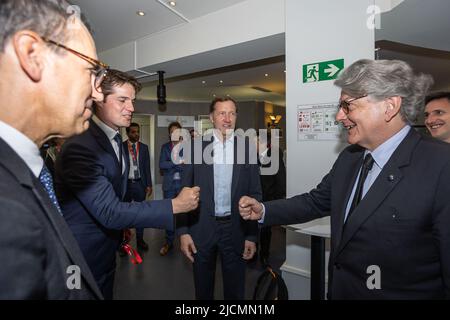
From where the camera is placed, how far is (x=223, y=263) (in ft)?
7.25

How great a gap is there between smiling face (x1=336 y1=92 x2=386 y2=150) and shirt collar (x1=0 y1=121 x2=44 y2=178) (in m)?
1.22

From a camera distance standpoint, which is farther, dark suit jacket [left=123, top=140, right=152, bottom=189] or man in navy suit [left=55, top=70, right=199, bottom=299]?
dark suit jacket [left=123, top=140, right=152, bottom=189]

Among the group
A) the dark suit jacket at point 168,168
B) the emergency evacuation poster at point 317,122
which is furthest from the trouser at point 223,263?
the dark suit jacket at point 168,168

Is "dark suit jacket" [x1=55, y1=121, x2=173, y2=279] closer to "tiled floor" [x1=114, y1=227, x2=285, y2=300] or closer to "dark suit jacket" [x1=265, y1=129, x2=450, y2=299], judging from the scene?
"dark suit jacket" [x1=265, y1=129, x2=450, y2=299]

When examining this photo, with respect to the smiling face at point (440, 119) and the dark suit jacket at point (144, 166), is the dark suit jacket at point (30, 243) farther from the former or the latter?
the dark suit jacket at point (144, 166)

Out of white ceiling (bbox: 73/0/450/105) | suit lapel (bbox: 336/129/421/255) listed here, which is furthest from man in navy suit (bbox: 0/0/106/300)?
white ceiling (bbox: 73/0/450/105)

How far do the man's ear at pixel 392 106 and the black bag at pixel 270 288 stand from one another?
1.48 metres

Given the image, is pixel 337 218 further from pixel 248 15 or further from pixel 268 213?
pixel 248 15

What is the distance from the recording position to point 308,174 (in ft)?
8.26

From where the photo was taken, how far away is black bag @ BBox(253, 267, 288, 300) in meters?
2.26

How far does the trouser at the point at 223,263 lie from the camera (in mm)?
2153

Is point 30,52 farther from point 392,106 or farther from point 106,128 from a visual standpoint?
point 392,106
